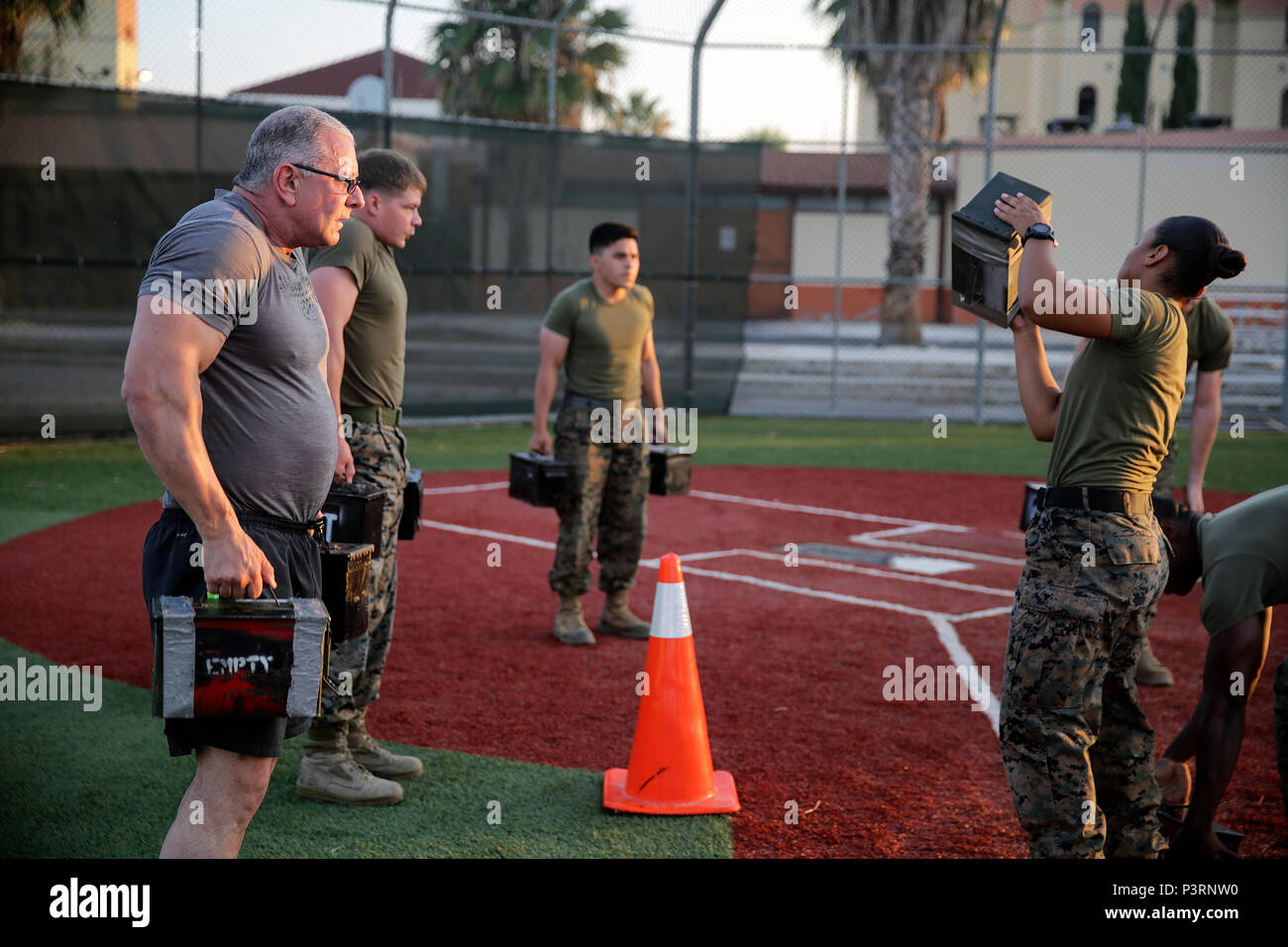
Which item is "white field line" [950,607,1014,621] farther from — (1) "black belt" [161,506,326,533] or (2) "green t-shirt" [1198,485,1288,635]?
(1) "black belt" [161,506,326,533]

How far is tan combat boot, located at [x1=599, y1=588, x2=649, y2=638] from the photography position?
7.43 metres

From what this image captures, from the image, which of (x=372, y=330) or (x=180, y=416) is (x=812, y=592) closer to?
(x=372, y=330)

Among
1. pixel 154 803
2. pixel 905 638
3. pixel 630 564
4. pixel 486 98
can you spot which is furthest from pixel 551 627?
pixel 486 98

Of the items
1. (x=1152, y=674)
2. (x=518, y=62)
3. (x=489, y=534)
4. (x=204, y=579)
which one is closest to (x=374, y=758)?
(x=204, y=579)

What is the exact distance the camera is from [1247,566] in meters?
4.14

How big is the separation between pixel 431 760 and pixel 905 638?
3.10 metres

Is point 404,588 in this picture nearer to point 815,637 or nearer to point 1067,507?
point 815,637

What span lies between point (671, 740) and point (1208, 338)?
140 inches

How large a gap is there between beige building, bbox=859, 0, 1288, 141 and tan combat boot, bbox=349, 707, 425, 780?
130 feet

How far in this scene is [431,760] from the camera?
530 cm

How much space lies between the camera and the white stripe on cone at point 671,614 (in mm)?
5012

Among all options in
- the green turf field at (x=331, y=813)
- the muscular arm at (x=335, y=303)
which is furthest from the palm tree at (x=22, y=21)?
the muscular arm at (x=335, y=303)

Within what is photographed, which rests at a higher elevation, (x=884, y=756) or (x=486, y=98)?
(x=486, y=98)

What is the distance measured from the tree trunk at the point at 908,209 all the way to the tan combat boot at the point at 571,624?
1911cm
